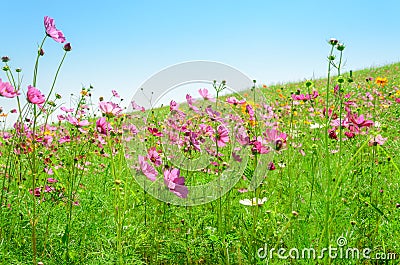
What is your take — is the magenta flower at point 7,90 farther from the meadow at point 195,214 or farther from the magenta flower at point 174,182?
the magenta flower at point 174,182

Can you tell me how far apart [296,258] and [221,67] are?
80 cm

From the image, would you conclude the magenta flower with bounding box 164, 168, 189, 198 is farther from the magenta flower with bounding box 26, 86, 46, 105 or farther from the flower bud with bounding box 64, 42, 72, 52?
the flower bud with bounding box 64, 42, 72, 52

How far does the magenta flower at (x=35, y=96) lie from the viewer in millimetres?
1433

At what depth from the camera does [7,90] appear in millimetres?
1406

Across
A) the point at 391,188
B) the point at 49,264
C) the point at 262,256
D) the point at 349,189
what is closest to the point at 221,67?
the point at 262,256

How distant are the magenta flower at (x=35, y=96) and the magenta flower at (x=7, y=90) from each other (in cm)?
4

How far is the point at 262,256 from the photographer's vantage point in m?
1.44

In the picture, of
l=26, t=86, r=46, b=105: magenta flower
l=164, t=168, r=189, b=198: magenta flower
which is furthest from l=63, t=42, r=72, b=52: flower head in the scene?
l=164, t=168, r=189, b=198: magenta flower

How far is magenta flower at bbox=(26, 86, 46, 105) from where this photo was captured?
1433mm

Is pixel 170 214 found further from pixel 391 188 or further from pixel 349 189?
pixel 391 188

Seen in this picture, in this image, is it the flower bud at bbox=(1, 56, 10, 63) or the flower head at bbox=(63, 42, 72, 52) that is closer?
the flower head at bbox=(63, 42, 72, 52)

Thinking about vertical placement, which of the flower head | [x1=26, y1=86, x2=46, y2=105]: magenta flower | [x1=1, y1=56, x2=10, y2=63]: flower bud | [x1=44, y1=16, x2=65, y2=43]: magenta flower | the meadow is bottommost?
the meadow

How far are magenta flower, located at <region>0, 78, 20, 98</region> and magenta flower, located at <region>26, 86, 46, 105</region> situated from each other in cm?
4

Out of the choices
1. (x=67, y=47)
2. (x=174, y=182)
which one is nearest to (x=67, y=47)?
(x=67, y=47)
